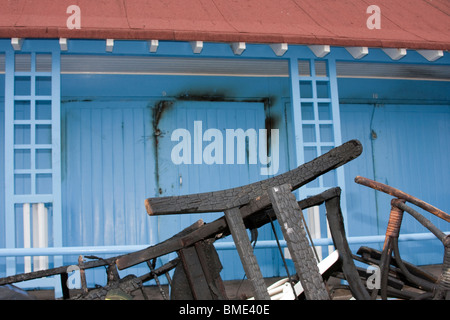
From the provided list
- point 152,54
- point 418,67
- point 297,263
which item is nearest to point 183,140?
point 152,54

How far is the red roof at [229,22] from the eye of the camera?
5.22 meters

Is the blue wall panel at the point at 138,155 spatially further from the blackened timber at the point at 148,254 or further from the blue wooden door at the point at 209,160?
the blackened timber at the point at 148,254

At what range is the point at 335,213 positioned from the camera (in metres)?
2.96

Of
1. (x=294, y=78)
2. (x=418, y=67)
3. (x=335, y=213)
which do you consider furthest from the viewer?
(x=418, y=67)

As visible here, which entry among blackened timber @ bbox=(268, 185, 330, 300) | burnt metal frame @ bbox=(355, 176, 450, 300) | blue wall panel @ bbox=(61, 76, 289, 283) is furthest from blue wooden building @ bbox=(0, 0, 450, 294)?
blackened timber @ bbox=(268, 185, 330, 300)

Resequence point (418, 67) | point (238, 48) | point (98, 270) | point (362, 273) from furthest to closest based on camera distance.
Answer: point (418, 67) → point (98, 270) → point (238, 48) → point (362, 273)

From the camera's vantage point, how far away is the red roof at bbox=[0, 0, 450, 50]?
205 inches

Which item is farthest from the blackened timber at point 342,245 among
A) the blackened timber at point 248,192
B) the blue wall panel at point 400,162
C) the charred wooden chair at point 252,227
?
the blue wall panel at point 400,162

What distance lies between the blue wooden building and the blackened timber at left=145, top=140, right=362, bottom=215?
3.08 metres

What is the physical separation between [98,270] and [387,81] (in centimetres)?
583

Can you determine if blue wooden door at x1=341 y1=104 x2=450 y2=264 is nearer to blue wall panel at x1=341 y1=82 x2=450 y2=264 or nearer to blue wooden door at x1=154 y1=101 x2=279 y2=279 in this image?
blue wall panel at x1=341 y1=82 x2=450 y2=264

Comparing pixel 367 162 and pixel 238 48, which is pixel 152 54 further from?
pixel 367 162

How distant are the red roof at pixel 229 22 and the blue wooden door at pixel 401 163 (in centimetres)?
188

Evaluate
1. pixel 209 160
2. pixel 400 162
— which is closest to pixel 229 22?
pixel 209 160
